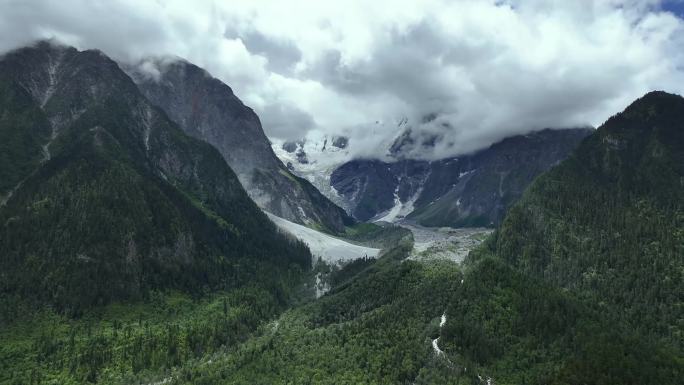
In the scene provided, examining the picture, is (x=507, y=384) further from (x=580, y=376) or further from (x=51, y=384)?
(x=51, y=384)

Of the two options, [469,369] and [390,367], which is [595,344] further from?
[390,367]

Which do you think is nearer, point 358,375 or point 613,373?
point 613,373

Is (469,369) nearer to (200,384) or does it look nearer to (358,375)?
(358,375)

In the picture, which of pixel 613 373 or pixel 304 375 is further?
pixel 304 375

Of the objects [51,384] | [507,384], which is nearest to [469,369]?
[507,384]

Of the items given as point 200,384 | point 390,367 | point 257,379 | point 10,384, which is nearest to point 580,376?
point 390,367

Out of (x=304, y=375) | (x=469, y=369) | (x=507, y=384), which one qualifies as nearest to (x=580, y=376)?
(x=507, y=384)

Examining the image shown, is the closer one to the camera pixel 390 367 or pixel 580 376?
pixel 580 376
